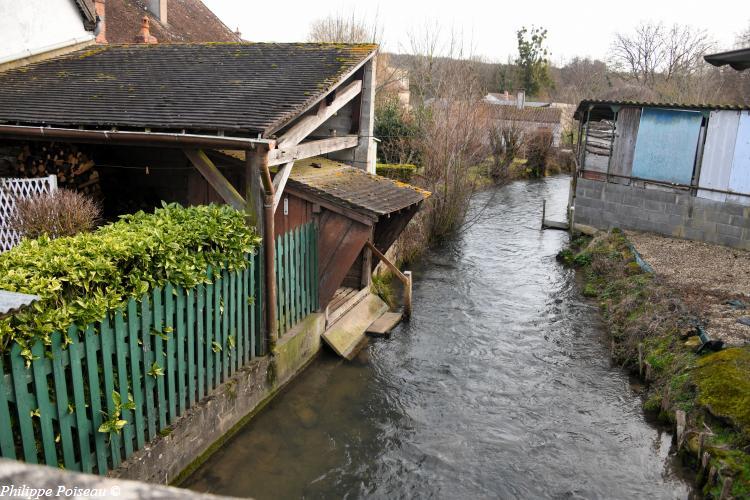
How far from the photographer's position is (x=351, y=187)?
8.99m

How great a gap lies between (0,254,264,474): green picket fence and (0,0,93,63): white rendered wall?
23.1 ft

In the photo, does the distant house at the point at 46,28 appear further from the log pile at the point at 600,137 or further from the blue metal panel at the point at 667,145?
the blue metal panel at the point at 667,145

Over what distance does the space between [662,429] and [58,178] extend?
346 inches

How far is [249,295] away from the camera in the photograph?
22.0 ft

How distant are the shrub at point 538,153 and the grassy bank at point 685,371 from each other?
2108 centimetres

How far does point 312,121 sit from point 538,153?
86.0ft

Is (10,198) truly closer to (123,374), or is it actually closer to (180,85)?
(180,85)

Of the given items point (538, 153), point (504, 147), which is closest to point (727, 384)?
point (504, 147)

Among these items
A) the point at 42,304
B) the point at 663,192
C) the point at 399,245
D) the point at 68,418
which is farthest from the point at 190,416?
the point at 663,192

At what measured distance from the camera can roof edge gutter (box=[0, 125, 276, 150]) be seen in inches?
252

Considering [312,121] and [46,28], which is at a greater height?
[46,28]

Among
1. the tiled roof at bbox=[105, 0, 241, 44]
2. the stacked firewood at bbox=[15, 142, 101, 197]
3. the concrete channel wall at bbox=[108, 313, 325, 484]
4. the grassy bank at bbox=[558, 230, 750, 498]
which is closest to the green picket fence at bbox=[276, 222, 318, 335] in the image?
the concrete channel wall at bbox=[108, 313, 325, 484]

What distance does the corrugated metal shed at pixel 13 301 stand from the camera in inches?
139

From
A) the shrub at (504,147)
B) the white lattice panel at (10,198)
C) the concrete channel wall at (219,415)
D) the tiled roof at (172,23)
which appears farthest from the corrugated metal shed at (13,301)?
the shrub at (504,147)
